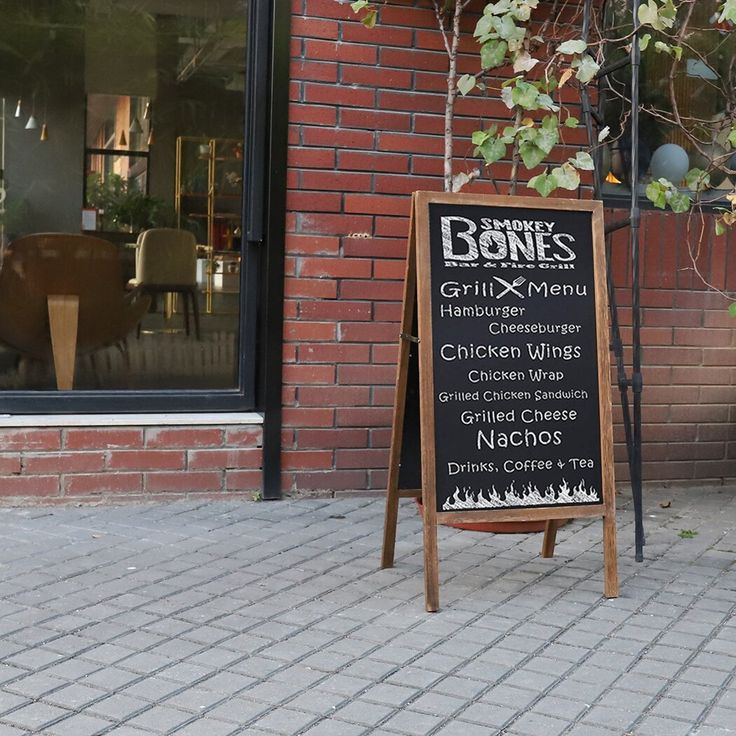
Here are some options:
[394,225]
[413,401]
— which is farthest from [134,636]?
[394,225]

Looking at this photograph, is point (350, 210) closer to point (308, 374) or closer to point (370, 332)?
point (370, 332)

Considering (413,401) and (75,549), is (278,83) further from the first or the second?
(75,549)

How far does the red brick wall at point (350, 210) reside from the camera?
18.4 feet

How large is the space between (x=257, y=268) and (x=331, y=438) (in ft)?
3.09

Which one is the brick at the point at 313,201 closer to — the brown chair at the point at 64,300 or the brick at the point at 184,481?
the brown chair at the point at 64,300

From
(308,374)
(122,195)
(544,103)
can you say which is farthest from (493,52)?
(122,195)

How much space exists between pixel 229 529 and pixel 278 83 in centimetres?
218

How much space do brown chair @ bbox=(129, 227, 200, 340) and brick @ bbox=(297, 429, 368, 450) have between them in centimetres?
75

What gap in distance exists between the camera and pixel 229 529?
516 cm

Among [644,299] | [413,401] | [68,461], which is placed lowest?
[68,461]

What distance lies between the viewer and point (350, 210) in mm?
5680

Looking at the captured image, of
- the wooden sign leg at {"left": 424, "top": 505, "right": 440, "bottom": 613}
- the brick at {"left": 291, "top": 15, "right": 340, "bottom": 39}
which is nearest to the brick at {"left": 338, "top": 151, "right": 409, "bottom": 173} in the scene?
the brick at {"left": 291, "top": 15, "right": 340, "bottom": 39}

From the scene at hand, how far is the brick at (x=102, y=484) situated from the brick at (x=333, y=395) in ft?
2.98

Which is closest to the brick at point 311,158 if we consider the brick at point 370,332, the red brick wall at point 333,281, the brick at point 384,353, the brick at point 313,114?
the red brick wall at point 333,281
